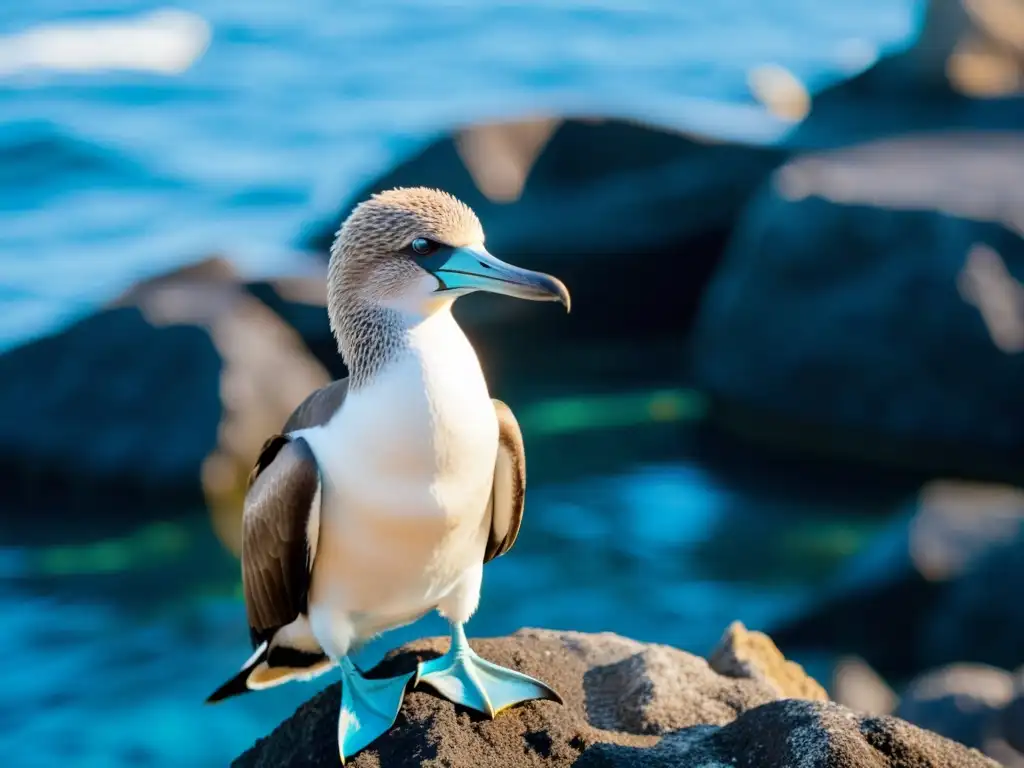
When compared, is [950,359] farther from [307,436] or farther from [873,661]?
[307,436]

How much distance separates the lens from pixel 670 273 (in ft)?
50.5

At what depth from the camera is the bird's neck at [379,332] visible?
4512 mm

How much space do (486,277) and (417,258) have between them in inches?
9.5

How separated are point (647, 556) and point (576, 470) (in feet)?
4.69

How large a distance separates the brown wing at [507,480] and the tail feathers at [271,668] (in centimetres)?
82

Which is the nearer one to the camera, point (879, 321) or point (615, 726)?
point (615, 726)

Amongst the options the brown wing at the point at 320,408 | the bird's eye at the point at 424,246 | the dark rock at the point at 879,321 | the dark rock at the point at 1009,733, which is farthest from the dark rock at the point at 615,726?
the dark rock at the point at 879,321

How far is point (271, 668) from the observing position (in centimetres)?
525

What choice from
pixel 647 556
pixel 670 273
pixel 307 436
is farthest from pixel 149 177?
pixel 307 436

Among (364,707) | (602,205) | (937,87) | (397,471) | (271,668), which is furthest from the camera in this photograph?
(937,87)

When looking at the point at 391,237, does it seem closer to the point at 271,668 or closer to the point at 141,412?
the point at 271,668

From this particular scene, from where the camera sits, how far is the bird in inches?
174

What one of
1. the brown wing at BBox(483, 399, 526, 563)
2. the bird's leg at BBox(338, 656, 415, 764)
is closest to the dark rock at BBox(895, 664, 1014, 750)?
the brown wing at BBox(483, 399, 526, 563)

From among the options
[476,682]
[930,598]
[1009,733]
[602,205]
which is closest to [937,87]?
[602,205]
